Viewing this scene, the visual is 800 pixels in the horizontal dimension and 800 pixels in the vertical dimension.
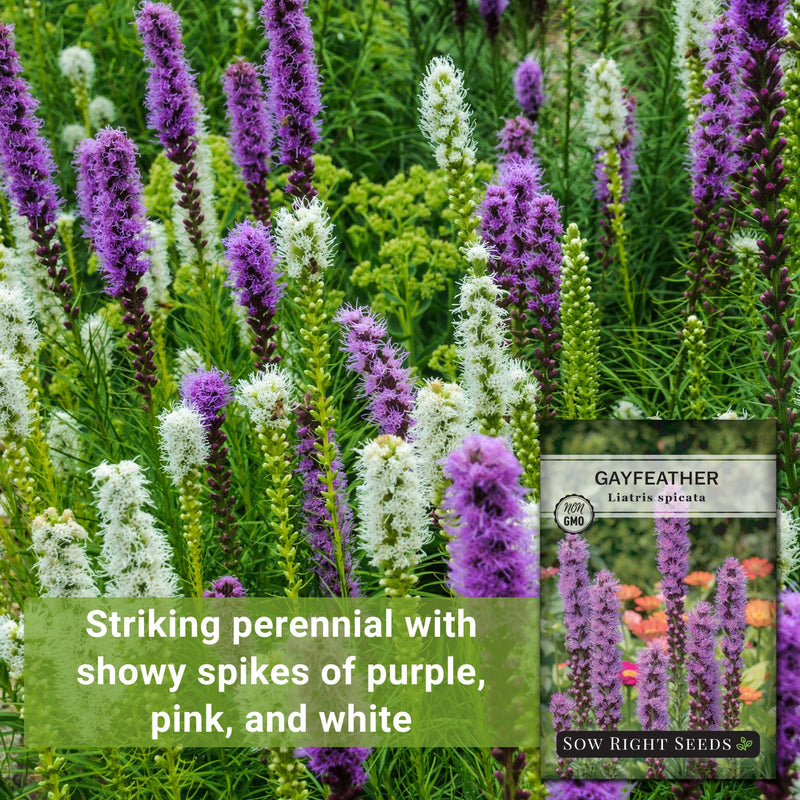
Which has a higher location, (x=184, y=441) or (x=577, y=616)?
(x=184, y=441)

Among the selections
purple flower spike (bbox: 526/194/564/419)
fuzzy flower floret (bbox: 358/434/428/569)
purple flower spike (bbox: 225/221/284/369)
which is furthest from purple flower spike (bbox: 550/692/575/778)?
purple flower spike (bbox: 225/221/284/369)

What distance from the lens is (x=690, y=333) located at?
3922 mm

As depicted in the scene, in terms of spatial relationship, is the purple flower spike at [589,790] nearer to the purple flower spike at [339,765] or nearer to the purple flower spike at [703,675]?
the purple flower spike at [703,675]

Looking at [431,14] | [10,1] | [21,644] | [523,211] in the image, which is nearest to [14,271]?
[21,644]

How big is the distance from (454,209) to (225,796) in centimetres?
217

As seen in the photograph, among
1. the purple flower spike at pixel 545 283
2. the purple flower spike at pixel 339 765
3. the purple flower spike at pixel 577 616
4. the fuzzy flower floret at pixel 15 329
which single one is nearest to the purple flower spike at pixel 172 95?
the fuzzy flower floret at pixel 15 329

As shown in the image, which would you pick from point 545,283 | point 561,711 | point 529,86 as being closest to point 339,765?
point 561,711

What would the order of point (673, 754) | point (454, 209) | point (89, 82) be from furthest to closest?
point (89, 82)
point (454, 209)
point (673, 754)

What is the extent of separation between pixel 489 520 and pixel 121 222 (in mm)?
2262

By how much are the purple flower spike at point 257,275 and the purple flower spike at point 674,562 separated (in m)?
1.60

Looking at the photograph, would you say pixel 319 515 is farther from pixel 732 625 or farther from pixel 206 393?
pixel 732 625

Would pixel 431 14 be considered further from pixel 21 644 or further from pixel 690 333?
pixel 21 644

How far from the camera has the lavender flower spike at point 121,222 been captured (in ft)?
12.8

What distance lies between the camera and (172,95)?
4.41 metres
